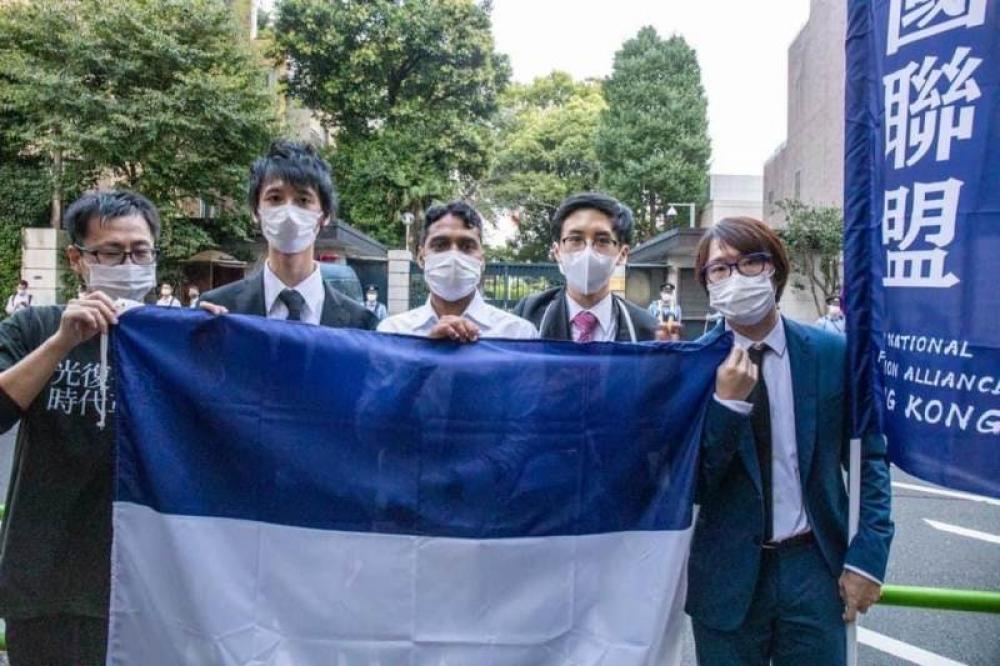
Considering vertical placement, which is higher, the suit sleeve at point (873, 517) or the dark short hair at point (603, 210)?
the dark short hair at point (603, 210)

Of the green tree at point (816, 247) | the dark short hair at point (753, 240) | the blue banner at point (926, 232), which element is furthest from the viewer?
the green tree at point (816, 247)

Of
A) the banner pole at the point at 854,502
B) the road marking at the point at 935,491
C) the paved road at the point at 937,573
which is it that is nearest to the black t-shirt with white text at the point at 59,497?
the banner pole at the point at 854,502

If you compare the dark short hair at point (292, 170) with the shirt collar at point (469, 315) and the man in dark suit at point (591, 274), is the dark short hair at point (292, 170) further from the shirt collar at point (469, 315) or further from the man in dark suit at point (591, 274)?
the man in dark suit at point (591, 274)

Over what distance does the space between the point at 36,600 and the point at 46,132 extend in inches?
779

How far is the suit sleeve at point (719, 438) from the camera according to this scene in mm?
2201

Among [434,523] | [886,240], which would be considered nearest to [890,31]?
[886,240]

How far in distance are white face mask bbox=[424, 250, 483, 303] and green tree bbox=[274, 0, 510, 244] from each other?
2293 centimetres

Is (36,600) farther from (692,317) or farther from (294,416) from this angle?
(692,317)

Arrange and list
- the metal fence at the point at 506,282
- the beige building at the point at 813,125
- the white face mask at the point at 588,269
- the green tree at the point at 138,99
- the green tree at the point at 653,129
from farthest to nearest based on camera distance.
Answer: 1. the green tree at the point at 653,129
2. the metal fence at the point at 506,282
3. the beige building at the point at 813,125
4. the green tree at the point at 138,99
5. the white face mask at the point at 588,269

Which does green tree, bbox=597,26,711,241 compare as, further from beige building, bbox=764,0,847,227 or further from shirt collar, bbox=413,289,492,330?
shirt collar, bbox=413,289,492,330

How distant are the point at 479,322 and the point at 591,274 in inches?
19.3

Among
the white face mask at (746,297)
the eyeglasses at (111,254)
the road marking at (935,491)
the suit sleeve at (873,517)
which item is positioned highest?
the eyeglasses at (111,254)

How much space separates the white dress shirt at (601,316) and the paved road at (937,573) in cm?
191

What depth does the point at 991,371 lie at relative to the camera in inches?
75.7
